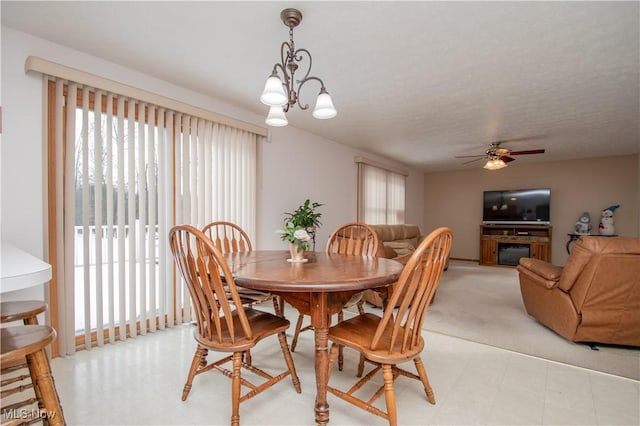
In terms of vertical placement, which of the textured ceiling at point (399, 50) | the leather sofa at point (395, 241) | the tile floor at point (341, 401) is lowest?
the tile floor at point (341, 401)

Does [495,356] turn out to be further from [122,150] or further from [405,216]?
[405,216]

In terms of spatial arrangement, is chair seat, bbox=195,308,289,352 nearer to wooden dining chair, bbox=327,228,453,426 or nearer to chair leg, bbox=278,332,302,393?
chair leg, bbox=278,332,302,393

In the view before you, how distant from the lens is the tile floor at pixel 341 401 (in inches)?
60.8

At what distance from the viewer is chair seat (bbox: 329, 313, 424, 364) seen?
1319 mm

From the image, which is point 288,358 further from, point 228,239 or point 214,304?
point 228,239

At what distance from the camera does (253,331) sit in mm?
1553

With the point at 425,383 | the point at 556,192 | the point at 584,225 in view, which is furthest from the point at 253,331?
the point at 556,192

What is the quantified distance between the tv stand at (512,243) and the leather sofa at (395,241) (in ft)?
6.53

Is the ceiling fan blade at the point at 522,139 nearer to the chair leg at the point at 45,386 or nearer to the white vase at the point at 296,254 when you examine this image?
the white vase at the point at 296,254

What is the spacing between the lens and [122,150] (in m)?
2.45

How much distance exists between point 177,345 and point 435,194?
709cm

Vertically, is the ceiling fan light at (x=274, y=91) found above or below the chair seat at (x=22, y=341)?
above

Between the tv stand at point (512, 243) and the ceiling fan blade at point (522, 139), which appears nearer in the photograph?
the ceiling fan blade at point (522, 139)

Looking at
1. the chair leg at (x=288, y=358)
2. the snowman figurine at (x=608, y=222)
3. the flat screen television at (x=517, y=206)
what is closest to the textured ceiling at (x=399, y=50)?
the chair leg at (x=288, y=358)
